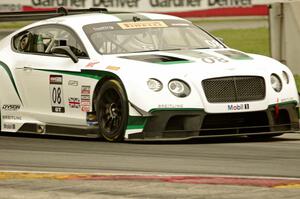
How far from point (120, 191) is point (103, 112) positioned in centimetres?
414

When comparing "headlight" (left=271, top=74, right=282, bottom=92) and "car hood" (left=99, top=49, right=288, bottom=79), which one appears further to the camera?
"headlight" (left=271, top=74, right=282, bottom=92)

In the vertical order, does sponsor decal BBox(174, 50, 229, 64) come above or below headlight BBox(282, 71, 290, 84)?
above

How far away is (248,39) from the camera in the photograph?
3166 centimetres

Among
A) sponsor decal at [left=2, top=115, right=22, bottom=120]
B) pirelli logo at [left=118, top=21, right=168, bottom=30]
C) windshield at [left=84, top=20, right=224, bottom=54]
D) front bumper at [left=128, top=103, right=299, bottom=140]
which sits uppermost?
pirelli logo at [left=118, top=21, right=168, bottom=30]

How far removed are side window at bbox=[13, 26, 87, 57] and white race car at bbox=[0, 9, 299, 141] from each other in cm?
1

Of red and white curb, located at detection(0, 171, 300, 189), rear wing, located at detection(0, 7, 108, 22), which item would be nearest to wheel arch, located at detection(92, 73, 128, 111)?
rear wing, located at detection(0, 7, 108, 22)

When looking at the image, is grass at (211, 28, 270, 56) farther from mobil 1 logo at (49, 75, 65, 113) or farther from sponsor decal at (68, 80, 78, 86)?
sponsor decal at (68, 80, 78, 86)

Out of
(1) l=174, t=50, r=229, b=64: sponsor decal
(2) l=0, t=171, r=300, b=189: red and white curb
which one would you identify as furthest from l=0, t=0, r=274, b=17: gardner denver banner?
(2) l=0, t=171, r=300, b=189: red and white curb

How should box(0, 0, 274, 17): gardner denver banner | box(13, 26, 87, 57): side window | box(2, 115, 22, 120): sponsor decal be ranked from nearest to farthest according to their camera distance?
box(13, 26, 87, 57): side window → box(2, 115, 22, 120): sponsor decal → box(0, 0, 274, 17): gardner denver banner

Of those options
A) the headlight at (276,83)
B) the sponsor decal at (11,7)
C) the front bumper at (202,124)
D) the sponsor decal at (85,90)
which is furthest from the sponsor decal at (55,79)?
the sponsor decal at (11,7)

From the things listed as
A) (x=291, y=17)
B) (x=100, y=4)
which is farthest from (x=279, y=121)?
(x=100, y=4)

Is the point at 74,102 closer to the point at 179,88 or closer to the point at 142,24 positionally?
the point at 142,24

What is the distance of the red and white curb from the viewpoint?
8.39 m

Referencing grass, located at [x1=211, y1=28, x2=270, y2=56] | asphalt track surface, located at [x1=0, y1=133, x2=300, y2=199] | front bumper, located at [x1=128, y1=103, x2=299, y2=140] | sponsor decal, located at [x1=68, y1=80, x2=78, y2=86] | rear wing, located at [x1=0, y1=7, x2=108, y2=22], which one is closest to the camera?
asphalt track surface, located at [x1=0, y1=133, x2=300, y2=199]
